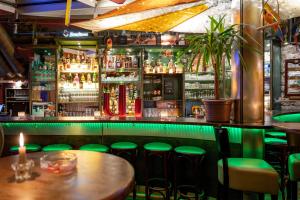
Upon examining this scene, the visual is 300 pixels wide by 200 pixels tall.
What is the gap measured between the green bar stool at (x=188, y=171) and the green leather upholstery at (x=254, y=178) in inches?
34.1

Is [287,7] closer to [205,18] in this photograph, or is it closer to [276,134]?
[205,18]

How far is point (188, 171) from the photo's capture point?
163 inches

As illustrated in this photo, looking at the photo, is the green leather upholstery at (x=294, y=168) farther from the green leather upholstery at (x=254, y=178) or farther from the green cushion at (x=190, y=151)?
the green cushion at (x=190, y=151)

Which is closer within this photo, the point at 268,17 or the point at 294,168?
the point at 294,168

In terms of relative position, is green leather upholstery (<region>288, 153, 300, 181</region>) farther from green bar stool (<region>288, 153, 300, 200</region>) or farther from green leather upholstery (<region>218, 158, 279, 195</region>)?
green leather upholstery (<region>218, 158, 279, 195</region>)

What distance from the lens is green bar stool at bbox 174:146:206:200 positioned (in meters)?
3.54

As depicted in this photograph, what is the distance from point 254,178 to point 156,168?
2.03 metres

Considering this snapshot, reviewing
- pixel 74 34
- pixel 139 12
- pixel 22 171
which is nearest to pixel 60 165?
pixel 22 171

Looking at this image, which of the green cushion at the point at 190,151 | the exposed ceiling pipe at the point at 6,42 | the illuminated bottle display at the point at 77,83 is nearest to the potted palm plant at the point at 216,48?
the green cushion at the point at 190,151

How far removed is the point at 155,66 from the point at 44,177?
557 cm

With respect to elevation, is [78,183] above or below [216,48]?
below

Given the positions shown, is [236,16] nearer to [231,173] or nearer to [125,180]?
[231,173]

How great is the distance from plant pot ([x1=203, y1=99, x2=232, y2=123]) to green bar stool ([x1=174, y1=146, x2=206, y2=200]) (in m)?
0.49

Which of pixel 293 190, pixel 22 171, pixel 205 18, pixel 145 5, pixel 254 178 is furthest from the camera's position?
pixel 205 18
